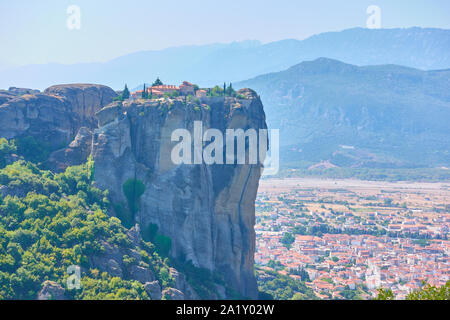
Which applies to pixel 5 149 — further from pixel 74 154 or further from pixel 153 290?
pixel 153 290

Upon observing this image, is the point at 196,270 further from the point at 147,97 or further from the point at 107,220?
the point at 147,97

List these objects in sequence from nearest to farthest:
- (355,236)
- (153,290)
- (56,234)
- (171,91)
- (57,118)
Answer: (153,290), (56,234), (57,118), (171,91), (355,236)

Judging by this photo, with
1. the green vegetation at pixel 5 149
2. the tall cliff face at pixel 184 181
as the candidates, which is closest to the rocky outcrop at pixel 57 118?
the green vegetation at pixel 5 149

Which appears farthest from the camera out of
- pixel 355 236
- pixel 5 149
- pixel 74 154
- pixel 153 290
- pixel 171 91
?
pixel 355 236

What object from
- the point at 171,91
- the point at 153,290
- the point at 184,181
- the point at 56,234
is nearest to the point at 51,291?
the point at 56,234

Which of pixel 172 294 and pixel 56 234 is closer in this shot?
pixel 172 294

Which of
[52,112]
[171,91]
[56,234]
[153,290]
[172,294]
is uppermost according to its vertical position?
[171,91]

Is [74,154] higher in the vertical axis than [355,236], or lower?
higher

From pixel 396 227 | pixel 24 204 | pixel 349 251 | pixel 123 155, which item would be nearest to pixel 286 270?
pixel 349 251
